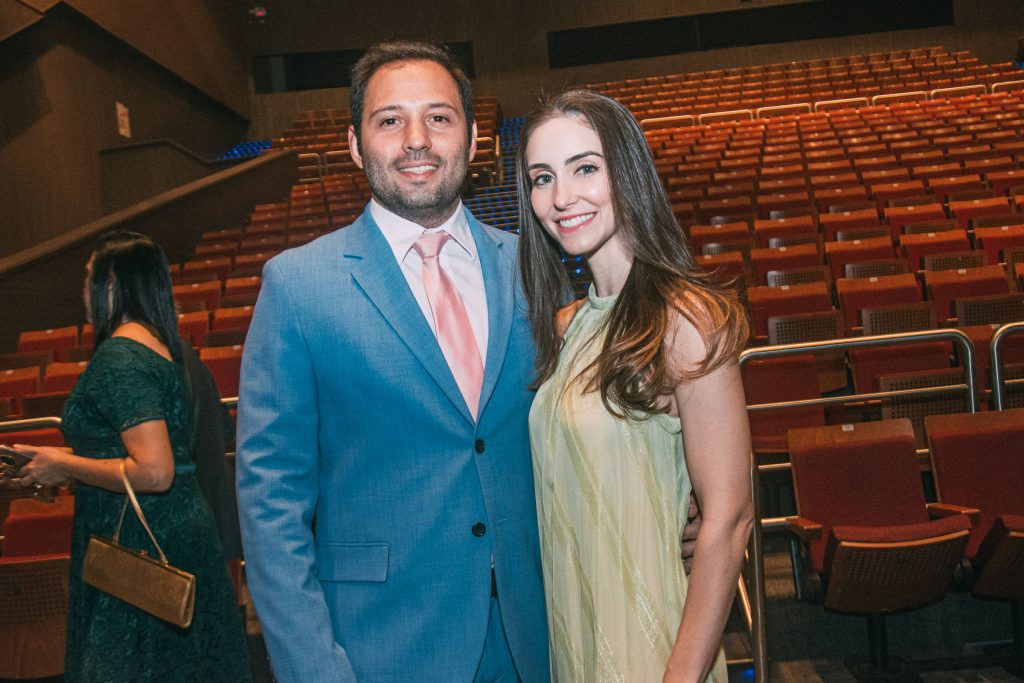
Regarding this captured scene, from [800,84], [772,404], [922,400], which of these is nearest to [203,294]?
[772,404]

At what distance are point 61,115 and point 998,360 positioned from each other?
10.7 metres

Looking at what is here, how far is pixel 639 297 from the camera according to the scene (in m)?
1.46

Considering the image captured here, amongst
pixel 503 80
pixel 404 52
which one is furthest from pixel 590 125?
pixel 503 80

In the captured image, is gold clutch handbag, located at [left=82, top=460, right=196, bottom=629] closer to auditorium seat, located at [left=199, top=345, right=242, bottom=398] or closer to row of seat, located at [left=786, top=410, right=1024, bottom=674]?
row of seat, located at [left=786, top=410, right=1024, bottom=674]

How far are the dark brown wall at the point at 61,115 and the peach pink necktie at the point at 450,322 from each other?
9.44 m

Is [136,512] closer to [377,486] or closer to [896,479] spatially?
[377,486]

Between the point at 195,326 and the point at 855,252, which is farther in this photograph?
the point at 855,252

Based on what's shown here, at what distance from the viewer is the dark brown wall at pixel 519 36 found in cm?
1688

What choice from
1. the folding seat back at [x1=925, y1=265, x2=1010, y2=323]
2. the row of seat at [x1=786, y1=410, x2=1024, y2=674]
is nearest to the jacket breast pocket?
the row of seat at [x1=786, y1=410, x2=1024, y2=674]

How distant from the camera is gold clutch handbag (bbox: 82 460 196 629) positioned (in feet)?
6.42

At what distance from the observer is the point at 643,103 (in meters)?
14.5

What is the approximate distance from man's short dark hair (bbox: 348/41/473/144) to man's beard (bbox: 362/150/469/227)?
0.37 ft

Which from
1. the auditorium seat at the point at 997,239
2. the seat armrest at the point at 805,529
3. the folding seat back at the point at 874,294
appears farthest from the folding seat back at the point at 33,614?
the auditorium seat at the point at 997,239

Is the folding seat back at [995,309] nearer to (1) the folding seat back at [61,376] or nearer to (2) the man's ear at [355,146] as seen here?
(2) the man's ear at [355,146]
